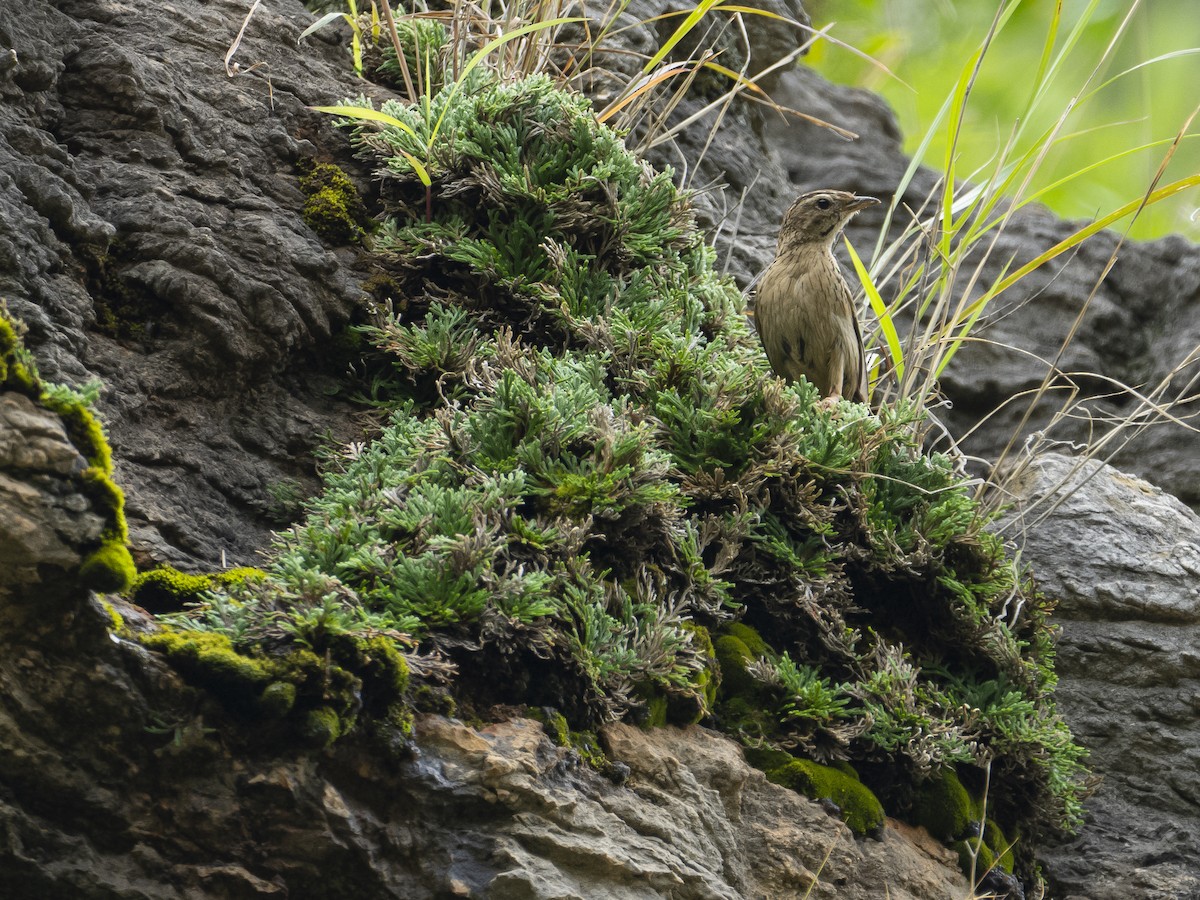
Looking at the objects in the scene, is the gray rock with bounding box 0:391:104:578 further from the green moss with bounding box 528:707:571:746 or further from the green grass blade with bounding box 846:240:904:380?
the green grass blade with bounding box 846:240:904:380

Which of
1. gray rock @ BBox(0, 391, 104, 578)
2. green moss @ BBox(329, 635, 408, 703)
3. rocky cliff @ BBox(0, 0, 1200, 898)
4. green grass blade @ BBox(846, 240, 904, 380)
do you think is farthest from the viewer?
green grass blade @ BBox(846, 240, 904, 380)

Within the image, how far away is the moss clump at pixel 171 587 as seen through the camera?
286cm

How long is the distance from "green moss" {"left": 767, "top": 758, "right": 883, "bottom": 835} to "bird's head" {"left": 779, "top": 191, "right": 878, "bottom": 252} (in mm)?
2624

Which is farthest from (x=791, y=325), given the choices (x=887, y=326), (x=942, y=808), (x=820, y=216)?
(x=942, y=808)

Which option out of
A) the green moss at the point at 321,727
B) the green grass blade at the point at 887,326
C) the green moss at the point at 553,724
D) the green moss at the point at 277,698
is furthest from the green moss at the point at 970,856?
the green moss at the point at 277,698

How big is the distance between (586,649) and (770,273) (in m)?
2.78

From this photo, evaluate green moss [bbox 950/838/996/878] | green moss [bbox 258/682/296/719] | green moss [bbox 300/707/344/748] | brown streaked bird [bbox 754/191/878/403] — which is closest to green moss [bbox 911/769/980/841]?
green moss [bbox 950/838/996/878]

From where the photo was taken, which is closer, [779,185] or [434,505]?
[434,505]

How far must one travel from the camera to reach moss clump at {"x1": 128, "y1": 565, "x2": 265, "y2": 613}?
286 cm

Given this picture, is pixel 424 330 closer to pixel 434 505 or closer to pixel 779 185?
pixel 434 505

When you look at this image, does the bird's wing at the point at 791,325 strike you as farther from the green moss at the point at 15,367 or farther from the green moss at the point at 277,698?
the green moss at the point at 15,367

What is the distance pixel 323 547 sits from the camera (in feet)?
9.60

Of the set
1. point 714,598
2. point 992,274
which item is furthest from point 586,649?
point 992,274

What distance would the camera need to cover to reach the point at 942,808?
374cm
